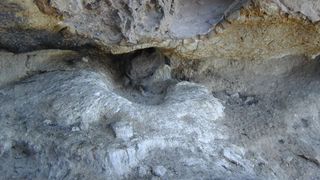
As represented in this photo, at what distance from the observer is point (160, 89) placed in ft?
4.48

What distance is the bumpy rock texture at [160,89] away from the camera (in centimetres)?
108

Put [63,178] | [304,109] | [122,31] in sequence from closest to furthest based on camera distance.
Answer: [63,178] → [122,31] → [304,109]

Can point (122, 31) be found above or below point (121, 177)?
above

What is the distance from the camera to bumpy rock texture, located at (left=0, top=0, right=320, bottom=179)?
1078 millimetres

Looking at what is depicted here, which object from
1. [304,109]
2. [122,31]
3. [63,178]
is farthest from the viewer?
[304,109]

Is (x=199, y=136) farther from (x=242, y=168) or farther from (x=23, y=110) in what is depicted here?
(x=23, y=110)

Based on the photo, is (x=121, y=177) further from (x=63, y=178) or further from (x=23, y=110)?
(x=23, y=110)

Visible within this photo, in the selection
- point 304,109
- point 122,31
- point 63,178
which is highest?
point 122,31

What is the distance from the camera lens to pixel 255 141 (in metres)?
1.22

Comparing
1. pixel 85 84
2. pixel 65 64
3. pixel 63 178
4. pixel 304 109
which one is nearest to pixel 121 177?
pixel 63 178

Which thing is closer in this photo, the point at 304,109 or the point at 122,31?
the point at 122,31

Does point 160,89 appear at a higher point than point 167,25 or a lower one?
lower

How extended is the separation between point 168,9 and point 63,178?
491mm

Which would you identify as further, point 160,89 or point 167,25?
point 160,89
